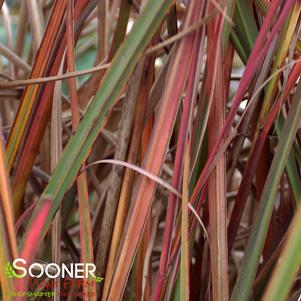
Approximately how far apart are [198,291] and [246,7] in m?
0.36

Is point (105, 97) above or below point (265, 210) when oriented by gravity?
above

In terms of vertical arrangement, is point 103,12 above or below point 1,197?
above

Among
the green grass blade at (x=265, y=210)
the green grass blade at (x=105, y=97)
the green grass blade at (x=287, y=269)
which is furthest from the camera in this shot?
the green grass blade at (x=265, y=210)

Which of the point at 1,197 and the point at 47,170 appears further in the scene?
the point at 47,170

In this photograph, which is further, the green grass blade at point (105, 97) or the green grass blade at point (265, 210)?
the green grass blade at point (265, 210)

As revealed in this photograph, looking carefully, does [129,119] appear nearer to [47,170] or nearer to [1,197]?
[1,197]

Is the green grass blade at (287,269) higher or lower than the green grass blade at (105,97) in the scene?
lower

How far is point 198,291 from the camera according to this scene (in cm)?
73

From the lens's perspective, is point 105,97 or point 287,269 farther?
point 105,97

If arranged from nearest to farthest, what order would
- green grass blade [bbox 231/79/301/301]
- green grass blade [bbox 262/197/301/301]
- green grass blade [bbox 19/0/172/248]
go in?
green grass blade [bbox 262/197/301/301]
green grass blade [bbox 19/0/172/248]
green grass blade [bbox 231/79/301/301]

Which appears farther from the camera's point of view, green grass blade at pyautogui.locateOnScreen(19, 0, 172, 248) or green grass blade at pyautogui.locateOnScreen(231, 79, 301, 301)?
green grass blade at pyautogui.locateOnScreen(231, 79, 301, 301)

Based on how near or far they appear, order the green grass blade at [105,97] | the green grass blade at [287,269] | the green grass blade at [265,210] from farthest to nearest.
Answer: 1. the green grass blade at [265,210]
2. the green grass blade at [105,97]
3. the green grass blade at [287,269]

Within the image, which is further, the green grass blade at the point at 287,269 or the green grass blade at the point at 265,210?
the green grass blade at the point at 265,210

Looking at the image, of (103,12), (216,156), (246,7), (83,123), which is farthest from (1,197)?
(103,12)
